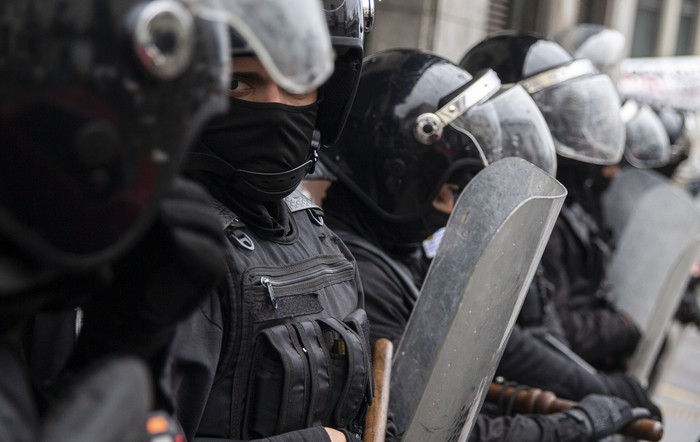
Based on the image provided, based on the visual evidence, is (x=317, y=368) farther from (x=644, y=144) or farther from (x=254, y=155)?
(x=644, y=144)

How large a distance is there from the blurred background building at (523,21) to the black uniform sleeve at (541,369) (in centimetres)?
126

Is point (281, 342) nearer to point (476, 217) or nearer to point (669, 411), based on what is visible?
point (476, 217)

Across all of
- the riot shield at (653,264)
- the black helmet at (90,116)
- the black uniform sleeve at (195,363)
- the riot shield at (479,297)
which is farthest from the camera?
the riot shield at (653,264)

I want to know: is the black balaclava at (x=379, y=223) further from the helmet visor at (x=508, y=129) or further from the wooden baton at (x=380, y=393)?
the wooden baton at (x=380, y=393)

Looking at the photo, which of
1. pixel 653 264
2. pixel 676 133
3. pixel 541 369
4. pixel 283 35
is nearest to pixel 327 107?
pixel 283 35

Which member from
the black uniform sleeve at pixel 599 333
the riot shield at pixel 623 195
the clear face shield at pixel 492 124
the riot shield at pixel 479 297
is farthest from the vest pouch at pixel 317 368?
→ the riot shield at pixel 623 195

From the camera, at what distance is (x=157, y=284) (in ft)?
3.86

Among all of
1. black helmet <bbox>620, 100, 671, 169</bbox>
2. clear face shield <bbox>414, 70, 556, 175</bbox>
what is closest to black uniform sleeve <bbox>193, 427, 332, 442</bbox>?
clear face shield <bbox>414, 70, 556, 175</bbox>

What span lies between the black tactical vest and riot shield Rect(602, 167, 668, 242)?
13.1ft

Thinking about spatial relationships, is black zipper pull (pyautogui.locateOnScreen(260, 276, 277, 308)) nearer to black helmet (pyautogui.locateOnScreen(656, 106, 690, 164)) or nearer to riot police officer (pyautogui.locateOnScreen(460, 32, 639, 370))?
riot police officer (pyautogui.locateOnScreen(460, 32, 639, 370))

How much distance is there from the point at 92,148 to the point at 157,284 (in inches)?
9.5

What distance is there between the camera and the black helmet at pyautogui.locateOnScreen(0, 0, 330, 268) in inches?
37.8

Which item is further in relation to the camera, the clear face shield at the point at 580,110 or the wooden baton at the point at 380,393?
the clear face shield at the point at 580,110

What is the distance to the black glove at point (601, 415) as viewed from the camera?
9.72ft
